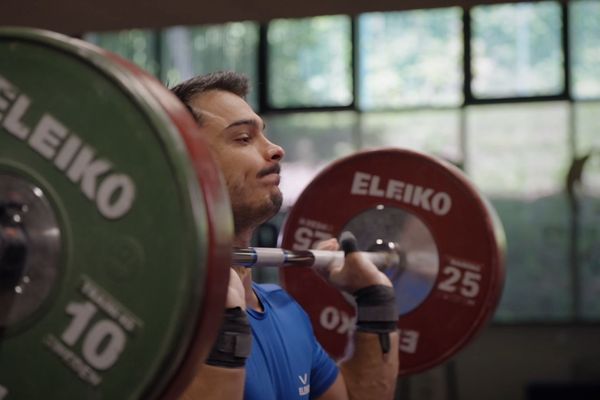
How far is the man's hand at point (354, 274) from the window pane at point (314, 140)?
528 cm

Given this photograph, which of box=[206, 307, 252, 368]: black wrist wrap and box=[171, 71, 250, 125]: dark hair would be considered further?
box=[171, 71, 250, 125]: dark hair

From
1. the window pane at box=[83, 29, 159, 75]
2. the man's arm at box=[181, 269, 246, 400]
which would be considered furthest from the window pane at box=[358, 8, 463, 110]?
the man's arm at box=[181, 269, 246, 400]

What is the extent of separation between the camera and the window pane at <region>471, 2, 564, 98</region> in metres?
7.21

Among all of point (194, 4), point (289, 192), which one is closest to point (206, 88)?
point (194, 4)

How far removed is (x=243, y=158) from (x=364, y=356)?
0.55m

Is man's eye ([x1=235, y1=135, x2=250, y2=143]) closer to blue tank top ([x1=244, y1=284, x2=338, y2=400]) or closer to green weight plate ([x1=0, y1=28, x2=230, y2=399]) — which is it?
blue tank top ([x1=244, y1=284, x2=338, y2=400])

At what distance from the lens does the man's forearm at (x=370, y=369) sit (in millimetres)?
2197

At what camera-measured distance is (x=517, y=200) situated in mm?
7254

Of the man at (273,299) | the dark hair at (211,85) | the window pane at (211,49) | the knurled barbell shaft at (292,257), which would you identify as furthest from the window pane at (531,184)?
the dark hair at (211,85)

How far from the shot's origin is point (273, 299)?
7.25 feet

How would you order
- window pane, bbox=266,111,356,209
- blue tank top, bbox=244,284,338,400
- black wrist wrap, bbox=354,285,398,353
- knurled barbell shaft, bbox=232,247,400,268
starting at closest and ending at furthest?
knurled barbell shaft, bbox=232,247,400,268
blue tank top, bbox=244,284,338,400
black wrist wrap, bbox=354,285,398,353
window pane, bbox=266,111,356,209

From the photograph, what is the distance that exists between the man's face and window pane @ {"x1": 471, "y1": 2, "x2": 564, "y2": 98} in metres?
5.51

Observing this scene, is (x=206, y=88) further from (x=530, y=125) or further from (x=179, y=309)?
(x=530, y=125)

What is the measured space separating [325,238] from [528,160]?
16.2 ft
